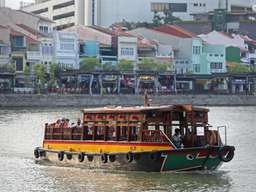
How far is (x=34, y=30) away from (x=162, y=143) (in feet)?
235

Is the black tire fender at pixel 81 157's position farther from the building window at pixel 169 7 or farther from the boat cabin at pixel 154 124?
the building window at pixel 169 7

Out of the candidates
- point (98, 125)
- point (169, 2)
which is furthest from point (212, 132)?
point (169, 2)

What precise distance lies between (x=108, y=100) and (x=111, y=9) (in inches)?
1498

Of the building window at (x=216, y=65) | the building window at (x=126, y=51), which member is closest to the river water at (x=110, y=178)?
the building window at (x=126, y=51)

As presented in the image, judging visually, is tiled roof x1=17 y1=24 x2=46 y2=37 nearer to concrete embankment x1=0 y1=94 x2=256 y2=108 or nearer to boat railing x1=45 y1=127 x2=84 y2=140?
concrete embankment x1=0 y1=94 x2=256 y2=108

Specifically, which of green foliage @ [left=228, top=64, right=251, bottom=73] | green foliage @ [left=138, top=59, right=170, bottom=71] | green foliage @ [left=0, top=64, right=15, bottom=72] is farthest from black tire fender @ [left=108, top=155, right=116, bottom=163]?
green foliage @ [left=228, top=64, right=251, bottom=73]

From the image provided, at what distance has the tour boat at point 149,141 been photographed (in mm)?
30891

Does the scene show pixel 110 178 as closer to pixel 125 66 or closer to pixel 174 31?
pixel 125 66

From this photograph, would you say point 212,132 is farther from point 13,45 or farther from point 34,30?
point 34,30

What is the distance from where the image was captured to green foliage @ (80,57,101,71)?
3785 inches

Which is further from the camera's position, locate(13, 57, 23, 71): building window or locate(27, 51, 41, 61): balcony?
locate(27, 51, 41, 61): balcony

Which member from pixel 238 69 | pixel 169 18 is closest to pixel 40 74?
pixel 238 69

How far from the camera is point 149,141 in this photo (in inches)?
1227

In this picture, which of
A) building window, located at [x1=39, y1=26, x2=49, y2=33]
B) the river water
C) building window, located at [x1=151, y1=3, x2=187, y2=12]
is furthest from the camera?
building window, located at [x1=151, y1=3, x2=187, y2=12]
